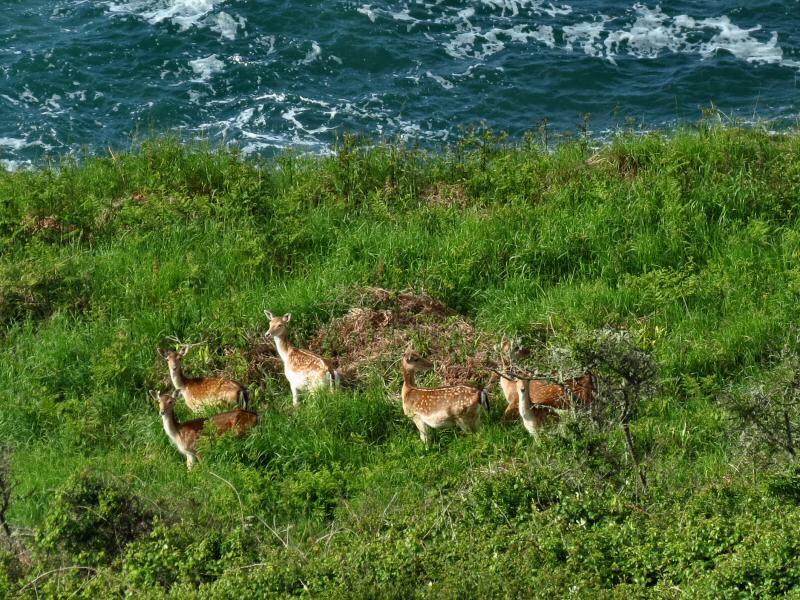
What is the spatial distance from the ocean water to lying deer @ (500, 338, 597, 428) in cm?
904

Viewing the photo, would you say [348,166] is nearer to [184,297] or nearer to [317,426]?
[184,297]

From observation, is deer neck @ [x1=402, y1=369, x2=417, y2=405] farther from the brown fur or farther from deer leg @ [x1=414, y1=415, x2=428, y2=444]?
the brown fur

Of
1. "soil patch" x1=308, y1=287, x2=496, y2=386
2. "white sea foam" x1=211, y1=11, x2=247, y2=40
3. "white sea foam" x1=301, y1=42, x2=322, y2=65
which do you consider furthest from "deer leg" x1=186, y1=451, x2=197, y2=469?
"white sea foam" x1=211, y1=11, x2=247, y2=40

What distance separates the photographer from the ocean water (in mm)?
20266

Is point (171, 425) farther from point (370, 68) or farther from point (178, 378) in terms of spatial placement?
point (370, 68)

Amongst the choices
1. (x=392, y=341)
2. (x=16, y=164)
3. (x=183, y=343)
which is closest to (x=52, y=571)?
(x=183, y=343)

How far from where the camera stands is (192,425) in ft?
35.1

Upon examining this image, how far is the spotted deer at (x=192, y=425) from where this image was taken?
1063 cm

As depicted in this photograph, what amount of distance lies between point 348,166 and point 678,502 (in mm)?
7638

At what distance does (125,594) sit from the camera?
836cm

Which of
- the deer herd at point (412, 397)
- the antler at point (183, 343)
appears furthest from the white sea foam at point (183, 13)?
the deer herd at point (412, 397)

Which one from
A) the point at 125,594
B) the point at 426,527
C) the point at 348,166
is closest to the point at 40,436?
the point at 125,594

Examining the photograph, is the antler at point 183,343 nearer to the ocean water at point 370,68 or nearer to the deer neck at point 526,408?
the deer neck at point 526,408

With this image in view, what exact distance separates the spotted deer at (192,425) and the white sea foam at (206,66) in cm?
1184
